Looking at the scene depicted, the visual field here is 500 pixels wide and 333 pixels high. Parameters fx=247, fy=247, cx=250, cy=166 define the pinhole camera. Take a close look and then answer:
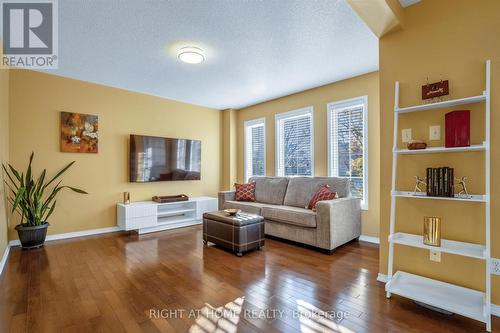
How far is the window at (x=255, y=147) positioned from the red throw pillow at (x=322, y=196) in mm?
1823

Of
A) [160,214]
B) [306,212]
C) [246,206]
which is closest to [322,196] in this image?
[306,212]

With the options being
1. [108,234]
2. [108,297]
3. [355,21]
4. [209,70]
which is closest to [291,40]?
[355,21]

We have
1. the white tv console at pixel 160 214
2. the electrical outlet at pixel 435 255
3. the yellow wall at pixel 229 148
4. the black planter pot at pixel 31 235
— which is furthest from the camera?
Result: the yellow wall at pixel 229 148

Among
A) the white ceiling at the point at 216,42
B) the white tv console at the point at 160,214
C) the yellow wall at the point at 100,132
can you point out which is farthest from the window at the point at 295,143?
the yellow wall at the point at 100,132

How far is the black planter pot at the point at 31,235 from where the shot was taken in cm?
328

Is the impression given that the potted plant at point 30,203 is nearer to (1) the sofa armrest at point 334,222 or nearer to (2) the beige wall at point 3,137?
(2) the beige wall at point 3,137

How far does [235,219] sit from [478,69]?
9.09ft

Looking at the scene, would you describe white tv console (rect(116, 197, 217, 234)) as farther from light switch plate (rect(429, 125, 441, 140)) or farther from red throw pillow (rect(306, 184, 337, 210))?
light switch plate (rect(429, 125, 441, 140))

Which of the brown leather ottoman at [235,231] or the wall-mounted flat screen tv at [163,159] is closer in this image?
the brown leather ottoman at [235,231]

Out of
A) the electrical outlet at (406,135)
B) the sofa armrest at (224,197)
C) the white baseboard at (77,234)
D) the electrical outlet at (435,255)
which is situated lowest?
the white baseboard at (77,234)

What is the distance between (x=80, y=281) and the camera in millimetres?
2418

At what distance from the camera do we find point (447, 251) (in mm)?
1825

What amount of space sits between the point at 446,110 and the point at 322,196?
189cm

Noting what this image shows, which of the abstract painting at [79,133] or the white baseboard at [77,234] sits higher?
the abstract painting at [79,133]
